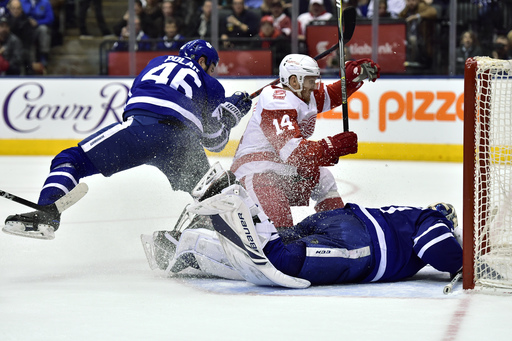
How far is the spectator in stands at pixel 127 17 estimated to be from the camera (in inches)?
342

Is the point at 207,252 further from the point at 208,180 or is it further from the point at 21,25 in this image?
the point at 21,25

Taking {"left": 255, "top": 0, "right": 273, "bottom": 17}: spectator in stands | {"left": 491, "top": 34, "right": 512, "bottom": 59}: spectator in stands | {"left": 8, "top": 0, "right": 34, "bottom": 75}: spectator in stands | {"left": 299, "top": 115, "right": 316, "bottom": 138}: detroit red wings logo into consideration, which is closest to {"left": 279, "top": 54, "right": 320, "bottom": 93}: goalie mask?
{"left": 299, "top": 115, "right": 316, "bottom": 138}: detroit red wings logo

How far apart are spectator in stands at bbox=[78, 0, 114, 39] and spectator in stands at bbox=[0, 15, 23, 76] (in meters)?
0.67

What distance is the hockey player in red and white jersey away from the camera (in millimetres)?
3850

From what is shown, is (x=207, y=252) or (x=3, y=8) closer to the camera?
(x=207, y=252)

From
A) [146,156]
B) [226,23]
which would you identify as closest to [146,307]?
[146,156]

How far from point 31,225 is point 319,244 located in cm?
118

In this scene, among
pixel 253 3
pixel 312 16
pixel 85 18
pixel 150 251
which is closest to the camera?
pixel 150 251

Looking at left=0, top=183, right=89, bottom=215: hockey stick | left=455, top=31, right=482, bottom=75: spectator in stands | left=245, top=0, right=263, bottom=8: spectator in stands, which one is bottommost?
left=0, top=183, right=89, bottom=215: hockey stick

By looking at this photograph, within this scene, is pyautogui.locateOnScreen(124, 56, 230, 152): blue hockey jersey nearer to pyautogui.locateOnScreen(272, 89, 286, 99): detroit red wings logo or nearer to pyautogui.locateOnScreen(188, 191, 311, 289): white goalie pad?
pyautogui.locateOnScreen(272, 89, 286, 99): detroit red wings logo

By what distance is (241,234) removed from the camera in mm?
3162

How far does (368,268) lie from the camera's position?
326 cm

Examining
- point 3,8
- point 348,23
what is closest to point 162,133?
point 348,23

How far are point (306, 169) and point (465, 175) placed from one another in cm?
109
